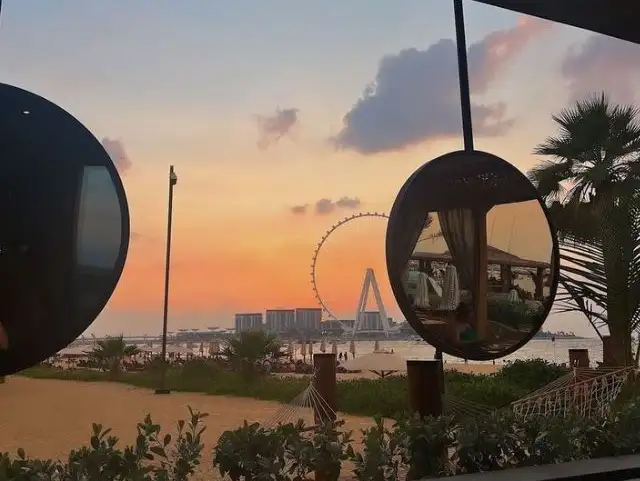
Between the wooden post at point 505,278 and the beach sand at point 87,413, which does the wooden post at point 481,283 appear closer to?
the wooden post at point 505,278

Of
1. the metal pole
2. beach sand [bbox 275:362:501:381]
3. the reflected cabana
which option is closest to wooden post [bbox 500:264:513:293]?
the reflected cabana

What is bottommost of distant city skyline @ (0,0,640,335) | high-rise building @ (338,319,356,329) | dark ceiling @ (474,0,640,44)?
high-rise building @ (338,319,356,329)

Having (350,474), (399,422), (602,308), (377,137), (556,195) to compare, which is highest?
(556,195)

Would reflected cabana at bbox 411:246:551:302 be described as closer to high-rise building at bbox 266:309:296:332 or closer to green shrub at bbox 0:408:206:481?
green shrub at bbox 0:408:206:481

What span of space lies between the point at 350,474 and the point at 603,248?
119 inches

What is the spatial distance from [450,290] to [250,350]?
375 cm

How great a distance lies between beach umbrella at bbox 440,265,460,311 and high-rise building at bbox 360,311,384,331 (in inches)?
55.8

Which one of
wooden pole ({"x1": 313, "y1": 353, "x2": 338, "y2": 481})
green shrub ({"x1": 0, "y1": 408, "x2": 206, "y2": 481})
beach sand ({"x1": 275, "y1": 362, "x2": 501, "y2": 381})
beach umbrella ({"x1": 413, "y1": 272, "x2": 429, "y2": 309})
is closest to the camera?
green shrub ({"x1": 0, "y1": 408, "x2": 206, "y2": 481})

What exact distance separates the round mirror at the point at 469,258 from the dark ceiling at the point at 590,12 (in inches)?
Result: 27.0

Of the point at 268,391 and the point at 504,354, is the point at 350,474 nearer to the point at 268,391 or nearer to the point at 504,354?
the point at 504,354

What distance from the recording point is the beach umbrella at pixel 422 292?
237 centimetres

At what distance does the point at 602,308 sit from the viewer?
4434 millimetres

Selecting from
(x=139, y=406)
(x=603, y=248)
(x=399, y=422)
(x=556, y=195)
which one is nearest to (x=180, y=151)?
(x=399, y=422)

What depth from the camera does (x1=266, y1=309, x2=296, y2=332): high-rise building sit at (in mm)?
3696
